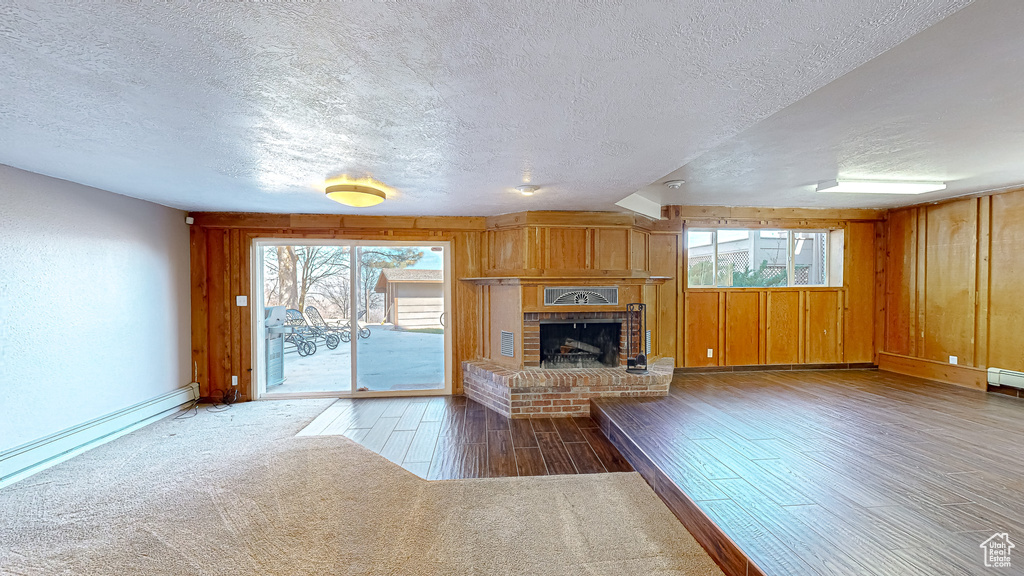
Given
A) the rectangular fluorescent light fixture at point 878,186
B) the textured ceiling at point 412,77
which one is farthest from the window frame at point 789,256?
the textured ceiling at point 412,77

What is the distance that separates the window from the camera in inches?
221

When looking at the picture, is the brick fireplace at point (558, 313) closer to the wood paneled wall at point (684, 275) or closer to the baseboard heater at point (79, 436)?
the wood paneled wall at point (684, 275)

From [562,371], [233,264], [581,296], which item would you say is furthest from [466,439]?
[233,264]

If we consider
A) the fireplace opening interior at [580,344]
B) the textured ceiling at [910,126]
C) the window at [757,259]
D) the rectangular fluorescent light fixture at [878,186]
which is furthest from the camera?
the window at [757,259]

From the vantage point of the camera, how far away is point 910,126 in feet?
8.29

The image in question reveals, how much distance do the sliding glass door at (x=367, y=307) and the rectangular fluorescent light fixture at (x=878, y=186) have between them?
4.53 metres

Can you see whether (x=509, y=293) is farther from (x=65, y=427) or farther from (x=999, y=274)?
(x=999, y=274)

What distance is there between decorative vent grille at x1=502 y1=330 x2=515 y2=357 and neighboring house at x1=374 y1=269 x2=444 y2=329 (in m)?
0.96

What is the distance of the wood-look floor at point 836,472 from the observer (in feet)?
5.86

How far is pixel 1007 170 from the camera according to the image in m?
3.57

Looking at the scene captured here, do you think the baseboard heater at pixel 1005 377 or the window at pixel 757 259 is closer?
the baseboard heater at pixel 1005 377

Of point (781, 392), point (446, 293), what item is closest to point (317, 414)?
point (446, 293)

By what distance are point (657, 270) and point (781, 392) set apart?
2.13 metres

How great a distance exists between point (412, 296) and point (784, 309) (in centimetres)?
546
